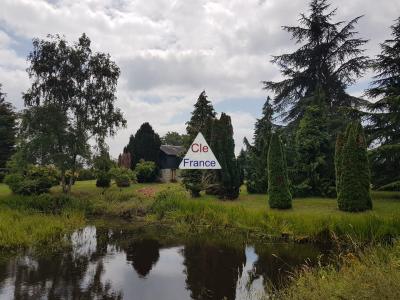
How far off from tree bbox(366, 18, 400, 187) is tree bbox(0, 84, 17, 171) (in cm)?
3054

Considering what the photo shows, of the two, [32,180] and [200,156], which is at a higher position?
[200,156]

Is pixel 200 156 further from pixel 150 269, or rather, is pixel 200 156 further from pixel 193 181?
pixel 150 269

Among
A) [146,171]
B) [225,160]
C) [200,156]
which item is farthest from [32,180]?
[225,160]

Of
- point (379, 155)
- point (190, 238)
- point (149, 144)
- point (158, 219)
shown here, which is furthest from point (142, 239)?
point (149, 144)

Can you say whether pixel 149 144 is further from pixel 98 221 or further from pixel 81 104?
pixel 98 221

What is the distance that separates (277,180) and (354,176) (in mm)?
3242

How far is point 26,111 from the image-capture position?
23.0 metres

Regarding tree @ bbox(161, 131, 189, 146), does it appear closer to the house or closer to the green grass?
the house

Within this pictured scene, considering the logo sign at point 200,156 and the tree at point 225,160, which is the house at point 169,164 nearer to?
the tree at point 225,160

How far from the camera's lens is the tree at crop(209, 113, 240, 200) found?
67.3 feet

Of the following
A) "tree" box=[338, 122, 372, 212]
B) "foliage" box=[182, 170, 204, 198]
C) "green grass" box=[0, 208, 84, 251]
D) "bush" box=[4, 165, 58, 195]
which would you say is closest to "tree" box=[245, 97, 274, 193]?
"foliage" box=[182, 170, 204, 198]

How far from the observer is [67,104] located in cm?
2616

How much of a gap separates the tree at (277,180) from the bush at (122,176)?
44.5 ft

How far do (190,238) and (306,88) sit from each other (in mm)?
17176
